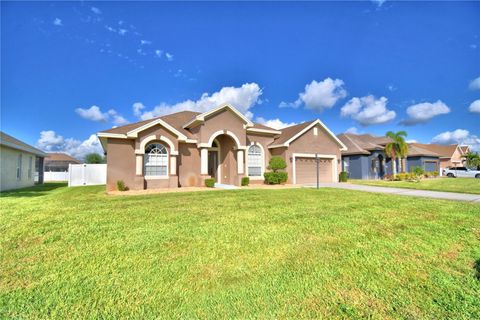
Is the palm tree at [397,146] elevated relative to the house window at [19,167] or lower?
elevated

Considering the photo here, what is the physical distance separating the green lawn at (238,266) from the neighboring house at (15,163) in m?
13.7

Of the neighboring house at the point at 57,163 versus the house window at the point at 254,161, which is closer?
the house window at the point at 254,161

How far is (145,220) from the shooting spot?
22.1 feet

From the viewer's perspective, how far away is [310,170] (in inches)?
853

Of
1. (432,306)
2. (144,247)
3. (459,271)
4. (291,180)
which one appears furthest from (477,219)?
(291,180)

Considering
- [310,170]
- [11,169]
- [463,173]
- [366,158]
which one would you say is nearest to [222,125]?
[310,170]

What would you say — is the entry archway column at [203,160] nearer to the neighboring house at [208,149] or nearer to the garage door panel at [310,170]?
the neighboring house at [208,149]

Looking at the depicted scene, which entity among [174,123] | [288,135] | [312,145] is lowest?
[312,145]

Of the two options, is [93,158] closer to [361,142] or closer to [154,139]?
[154,139]

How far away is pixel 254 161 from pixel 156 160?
25.7 ft

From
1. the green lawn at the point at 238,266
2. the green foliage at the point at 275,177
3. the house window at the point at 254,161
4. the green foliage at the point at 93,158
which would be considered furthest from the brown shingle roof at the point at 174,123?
Result: the green foliage at the point at 93,158

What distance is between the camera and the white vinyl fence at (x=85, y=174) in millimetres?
22875

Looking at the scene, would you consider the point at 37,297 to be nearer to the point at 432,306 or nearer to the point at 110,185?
the point at 432,306

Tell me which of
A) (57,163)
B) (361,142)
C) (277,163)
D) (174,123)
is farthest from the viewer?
(57,163)
